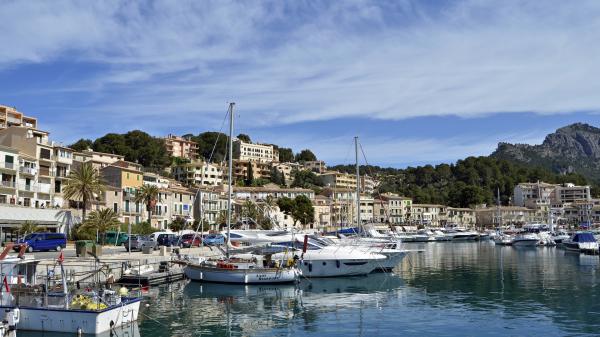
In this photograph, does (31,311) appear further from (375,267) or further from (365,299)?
(375,267)

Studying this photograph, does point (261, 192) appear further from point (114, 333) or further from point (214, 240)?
point (114, 333)

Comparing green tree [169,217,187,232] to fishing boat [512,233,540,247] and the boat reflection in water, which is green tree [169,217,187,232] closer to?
fishing boat [512,233,540,247]

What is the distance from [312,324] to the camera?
29703 millimetres

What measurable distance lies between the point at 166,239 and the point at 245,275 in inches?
1219

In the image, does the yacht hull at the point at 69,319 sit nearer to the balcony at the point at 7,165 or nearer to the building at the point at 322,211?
the balcony at the point at 7,165

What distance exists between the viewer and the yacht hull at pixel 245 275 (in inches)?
1674

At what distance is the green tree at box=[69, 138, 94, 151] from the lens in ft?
490

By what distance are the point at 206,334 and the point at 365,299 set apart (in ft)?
46.3

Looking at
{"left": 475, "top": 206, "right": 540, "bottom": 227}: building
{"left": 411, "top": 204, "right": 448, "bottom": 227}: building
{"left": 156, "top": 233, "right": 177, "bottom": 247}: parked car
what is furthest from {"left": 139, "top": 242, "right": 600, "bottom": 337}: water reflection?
{"left": 475, "top": 206, "right": 540, "bottom": 227}: building

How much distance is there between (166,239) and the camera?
234ft

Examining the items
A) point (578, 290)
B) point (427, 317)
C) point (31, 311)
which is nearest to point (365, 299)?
point (427, 317)

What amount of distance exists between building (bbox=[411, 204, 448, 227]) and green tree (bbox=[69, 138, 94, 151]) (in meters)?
100

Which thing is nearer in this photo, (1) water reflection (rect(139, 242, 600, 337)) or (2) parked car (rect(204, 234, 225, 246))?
(1) water reflection (rect(139, 242, 600, 337))

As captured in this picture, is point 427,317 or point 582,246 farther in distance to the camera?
point 582,246
